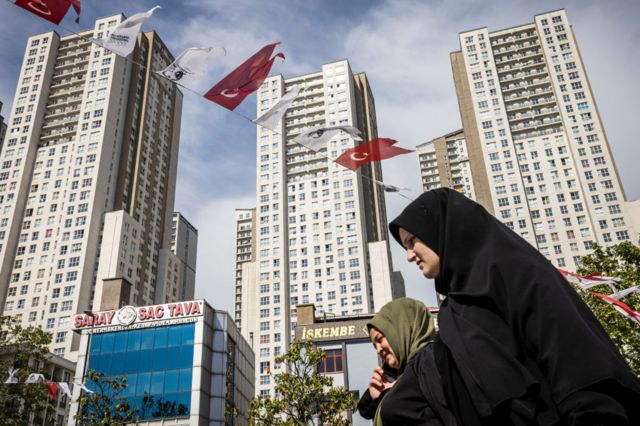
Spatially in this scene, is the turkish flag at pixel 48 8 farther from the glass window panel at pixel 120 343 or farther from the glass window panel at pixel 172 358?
the glass window panel at pixel 120 343

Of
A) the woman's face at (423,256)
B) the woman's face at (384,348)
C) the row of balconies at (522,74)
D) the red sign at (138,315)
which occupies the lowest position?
the woman's face at (384,348)

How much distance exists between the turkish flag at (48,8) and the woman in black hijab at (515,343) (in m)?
10.7

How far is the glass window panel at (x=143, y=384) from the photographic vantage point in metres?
37.7

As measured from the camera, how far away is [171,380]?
38156 millimetres

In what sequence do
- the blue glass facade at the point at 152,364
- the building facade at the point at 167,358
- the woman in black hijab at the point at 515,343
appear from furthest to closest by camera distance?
1. the building facade at the point at 167,358
2. the blue glass facade at the point at 152,364
3. the woman in black hijab at the point at 515,343

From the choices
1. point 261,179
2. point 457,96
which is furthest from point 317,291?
point 457,96

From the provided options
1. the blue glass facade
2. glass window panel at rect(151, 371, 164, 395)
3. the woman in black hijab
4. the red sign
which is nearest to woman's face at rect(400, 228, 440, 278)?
the woman in black hijab

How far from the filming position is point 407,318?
9.30ft

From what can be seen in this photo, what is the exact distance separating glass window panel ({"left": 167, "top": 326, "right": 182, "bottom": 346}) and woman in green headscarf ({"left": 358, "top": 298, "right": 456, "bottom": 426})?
3934 centimetres

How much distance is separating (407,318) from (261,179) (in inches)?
3693

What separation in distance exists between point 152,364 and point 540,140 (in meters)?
68.1

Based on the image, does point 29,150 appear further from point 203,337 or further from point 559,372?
point 559,372

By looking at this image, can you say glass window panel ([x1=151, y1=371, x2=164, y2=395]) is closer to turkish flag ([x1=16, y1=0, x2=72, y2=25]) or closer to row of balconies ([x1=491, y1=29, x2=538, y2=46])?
turkish flag ([x1=16, y1=0, x2=72, y2=25])

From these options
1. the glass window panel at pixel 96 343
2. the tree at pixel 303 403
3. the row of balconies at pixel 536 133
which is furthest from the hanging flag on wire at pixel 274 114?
the row of balconies at pixel 536 133
